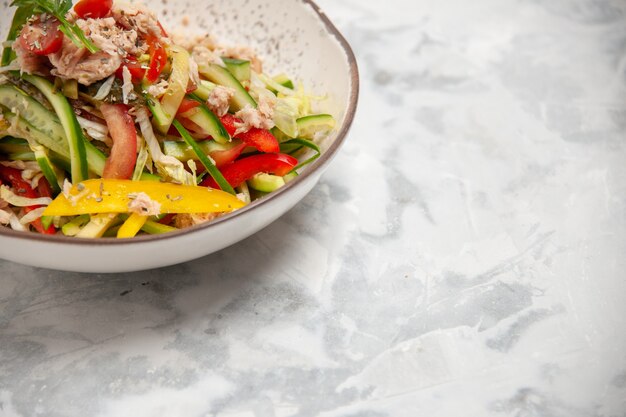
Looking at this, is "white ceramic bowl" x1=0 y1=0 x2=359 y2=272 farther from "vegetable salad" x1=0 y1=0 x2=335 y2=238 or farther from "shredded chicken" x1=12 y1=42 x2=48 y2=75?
"shredded chicken" x1=12 y1=42 x2=48 y2=75

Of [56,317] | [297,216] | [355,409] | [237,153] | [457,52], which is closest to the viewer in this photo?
[355,409]

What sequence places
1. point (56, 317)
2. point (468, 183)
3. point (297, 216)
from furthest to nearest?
point (468, 183) → point (297, 216) → point (56, 317)

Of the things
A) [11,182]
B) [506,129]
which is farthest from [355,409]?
[506,129]

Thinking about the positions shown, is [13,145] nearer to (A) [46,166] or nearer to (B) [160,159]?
(A) [46,166]

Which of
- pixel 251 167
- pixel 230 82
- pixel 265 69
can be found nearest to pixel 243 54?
pixel 265 69

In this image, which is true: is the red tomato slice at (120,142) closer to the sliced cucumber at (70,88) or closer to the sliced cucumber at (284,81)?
the sliced cucumber at (70,88)

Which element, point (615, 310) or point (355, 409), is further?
point (615, 310)

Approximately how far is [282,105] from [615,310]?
4.74ft

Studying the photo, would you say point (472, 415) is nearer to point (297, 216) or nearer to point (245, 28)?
point (297, 216)

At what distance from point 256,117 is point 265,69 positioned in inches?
28.6

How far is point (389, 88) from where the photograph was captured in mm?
3791

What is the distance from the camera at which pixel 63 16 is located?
2.52m

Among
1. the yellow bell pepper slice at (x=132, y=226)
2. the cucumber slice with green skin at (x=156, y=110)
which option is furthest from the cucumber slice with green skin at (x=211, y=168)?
the yellow bell pepper slice at (x=132, y=226)

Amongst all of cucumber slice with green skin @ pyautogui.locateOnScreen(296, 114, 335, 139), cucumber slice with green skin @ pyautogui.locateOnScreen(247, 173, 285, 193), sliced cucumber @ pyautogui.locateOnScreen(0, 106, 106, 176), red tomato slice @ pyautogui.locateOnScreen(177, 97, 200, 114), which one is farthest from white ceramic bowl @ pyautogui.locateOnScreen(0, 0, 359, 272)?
red tomato slice @ pyautogui.locateOnScreen(177, 97, 200, 114)
